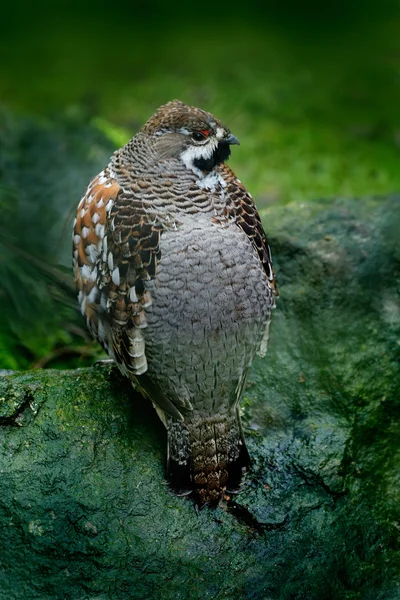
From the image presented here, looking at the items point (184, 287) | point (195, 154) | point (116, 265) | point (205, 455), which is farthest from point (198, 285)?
point (205, 455)

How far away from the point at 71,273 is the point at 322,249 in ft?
5.60

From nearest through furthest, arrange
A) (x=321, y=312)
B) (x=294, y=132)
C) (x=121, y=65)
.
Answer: (x=321, y=312)
(x=294, y=132)
(x=121, y=65)

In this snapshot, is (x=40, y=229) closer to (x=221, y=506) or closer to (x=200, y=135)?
(x=200, y=135)

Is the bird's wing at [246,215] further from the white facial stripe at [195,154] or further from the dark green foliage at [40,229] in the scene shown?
the dark green foliage at [40,229]

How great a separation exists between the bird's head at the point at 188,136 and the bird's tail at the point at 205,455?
1.30 meters

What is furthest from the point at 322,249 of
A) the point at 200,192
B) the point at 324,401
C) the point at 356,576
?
the point at 356,576

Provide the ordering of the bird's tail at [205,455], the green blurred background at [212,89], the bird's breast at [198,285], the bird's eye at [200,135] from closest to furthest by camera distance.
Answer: the bird's breast at [198,285]
the bird's tail at [205,455]
the bird's eye at [200,135]
the green blurred background at [212,89]

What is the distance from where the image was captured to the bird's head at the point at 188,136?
4.10 metres

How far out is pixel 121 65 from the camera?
1093cm

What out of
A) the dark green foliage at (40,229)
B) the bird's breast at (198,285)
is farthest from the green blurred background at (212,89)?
the bird's breast at (198,285)

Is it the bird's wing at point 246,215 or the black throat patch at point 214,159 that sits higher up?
the black throat patch at point 214,159

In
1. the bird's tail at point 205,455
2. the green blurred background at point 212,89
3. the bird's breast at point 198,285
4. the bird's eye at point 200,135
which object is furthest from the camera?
the green blurred background at point 212,89

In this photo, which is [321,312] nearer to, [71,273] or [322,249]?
[322,249]

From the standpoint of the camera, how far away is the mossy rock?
156 inches
